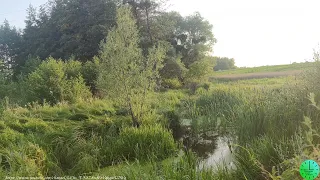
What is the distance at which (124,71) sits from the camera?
7020mm

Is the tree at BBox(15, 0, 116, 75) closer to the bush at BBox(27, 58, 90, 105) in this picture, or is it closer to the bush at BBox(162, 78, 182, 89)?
the bush at BBox(162, 78, 182, 89)

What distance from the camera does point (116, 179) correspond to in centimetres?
388

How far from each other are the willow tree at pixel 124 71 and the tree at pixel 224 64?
52543 mm

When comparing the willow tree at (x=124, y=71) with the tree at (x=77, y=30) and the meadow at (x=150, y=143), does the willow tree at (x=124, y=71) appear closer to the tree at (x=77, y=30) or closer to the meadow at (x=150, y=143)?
the meadow at (x=150, y=143)

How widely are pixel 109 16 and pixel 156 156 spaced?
21.1 m

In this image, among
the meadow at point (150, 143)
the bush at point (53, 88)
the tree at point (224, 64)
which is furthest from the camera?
the tree at point (224, 64)

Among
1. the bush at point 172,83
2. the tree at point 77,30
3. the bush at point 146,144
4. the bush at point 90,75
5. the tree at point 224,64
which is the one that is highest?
the tree at point 77,30

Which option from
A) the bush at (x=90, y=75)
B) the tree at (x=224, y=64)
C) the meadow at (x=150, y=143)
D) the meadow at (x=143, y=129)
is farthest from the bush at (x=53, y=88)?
the tree at (x=224, y=64)

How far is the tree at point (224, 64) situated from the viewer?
193 ft

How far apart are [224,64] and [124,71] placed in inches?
2158

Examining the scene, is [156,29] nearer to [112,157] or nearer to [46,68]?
[46,68]

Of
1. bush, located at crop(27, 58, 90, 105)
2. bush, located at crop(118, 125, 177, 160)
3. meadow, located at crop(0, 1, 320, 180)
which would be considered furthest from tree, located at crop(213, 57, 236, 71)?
bush, located at crop(118, 125, 177, 160)

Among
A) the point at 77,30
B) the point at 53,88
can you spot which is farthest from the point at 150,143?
the point at 77,30

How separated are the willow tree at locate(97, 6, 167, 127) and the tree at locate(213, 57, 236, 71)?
5254 centimetres
